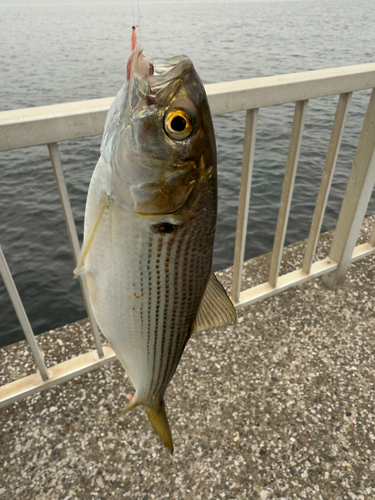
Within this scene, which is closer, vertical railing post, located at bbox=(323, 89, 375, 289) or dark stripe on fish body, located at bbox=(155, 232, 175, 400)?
dark stripe on fish body, located at bbox=(155, 232, 175, 400)

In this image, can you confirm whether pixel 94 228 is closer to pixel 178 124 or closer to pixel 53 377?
pixel 178 124

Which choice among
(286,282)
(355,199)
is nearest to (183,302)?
(286,282)

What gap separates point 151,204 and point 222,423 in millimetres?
1766

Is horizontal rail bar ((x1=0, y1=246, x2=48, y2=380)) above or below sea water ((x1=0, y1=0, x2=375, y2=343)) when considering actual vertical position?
above

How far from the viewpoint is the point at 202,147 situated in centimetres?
87

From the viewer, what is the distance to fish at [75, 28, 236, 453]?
2.68 ft

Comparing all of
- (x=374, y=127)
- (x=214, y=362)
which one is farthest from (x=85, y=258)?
(x=374, y=127)

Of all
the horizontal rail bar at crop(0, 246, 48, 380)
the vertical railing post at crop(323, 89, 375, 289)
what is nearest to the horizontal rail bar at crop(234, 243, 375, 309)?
the vertical railing post at crop(323, 89, 375, 289)

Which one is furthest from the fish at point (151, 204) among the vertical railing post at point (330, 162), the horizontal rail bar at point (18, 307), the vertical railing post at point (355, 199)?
the vertical railing post at point (355, 199)

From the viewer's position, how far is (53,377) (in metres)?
2.24

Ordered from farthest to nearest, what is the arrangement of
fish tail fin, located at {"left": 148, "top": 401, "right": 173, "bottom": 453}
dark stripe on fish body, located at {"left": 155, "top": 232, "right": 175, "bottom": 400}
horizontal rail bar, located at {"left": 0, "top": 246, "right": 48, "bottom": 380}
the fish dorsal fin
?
horizontal rail bar, located at {"left": 0, "top": 246, "right": 48, "bottom": 380} → fish tail fin, located at {"left": 148, "top": 401, "right": 173, "bottom": 453} → the fish dorsal fin → dark stripe on fish body, located at {"left": 155, "top": 232, "right": 175, "bottom": 400}

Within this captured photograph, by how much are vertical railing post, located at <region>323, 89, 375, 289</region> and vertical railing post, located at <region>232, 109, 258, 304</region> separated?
3.00ft

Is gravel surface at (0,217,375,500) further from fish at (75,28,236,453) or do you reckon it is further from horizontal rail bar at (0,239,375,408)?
fish at (75,28,236,453)

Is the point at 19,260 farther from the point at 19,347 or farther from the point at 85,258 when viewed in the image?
the point at 85,258
